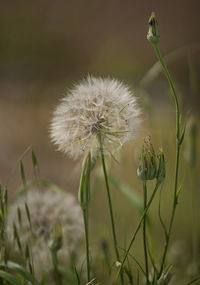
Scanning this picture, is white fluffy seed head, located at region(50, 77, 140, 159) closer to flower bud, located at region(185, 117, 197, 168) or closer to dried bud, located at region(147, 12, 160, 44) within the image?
dried bud, located at region(147, 12, 160, 44)

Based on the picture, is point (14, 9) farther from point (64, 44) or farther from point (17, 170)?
point (17, 170)

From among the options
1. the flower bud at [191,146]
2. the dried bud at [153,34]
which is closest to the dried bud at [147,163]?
the dried bud at [153,34]

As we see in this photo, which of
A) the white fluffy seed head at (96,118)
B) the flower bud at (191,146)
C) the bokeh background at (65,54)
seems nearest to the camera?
the white fluffy seed head at (96,118)

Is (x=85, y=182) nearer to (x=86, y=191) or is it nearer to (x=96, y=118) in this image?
(x=86, y=191)

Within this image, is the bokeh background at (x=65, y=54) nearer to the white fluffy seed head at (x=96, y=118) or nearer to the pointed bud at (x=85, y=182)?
the white fluffy seed head at (x=96, y=118)

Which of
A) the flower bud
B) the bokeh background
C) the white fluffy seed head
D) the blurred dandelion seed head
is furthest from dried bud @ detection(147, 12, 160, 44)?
the bokeh background

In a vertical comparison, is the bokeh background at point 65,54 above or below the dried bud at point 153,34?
above

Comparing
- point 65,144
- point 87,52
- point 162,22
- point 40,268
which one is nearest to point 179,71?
point 162,22
